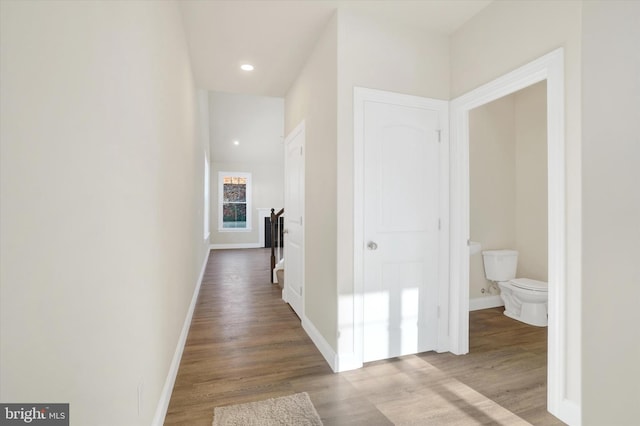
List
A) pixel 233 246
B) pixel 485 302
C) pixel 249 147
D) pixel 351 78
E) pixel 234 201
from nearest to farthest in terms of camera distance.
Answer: pixel 351 78, pixel 485 302, pixel 249 147, pixel 233 246, pixel 234 201

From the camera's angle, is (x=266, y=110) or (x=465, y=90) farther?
(x=266, y=110)

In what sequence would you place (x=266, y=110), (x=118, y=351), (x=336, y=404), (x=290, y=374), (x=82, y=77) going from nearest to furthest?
(x=82, y=77) < (x=118, y=351) < (x=336, y=404) < (x=290, y=374) < (x=266, y=110)

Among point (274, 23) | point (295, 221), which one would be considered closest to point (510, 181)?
point (295, 221)

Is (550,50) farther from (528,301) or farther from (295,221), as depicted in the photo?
(295,221)

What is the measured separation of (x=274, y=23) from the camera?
2.54 metres

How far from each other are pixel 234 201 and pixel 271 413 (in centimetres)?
870

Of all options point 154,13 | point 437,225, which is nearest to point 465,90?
point 437,225

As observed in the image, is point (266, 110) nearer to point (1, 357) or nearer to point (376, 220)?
point (376, 220)

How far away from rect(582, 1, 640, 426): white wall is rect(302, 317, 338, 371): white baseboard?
5.66 feet

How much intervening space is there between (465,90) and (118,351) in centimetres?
284

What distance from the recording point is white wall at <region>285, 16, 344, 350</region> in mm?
2420

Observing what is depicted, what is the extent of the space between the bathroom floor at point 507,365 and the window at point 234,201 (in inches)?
316

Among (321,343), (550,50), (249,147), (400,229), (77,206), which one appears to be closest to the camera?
(77,206)

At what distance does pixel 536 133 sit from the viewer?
12.0 feet
